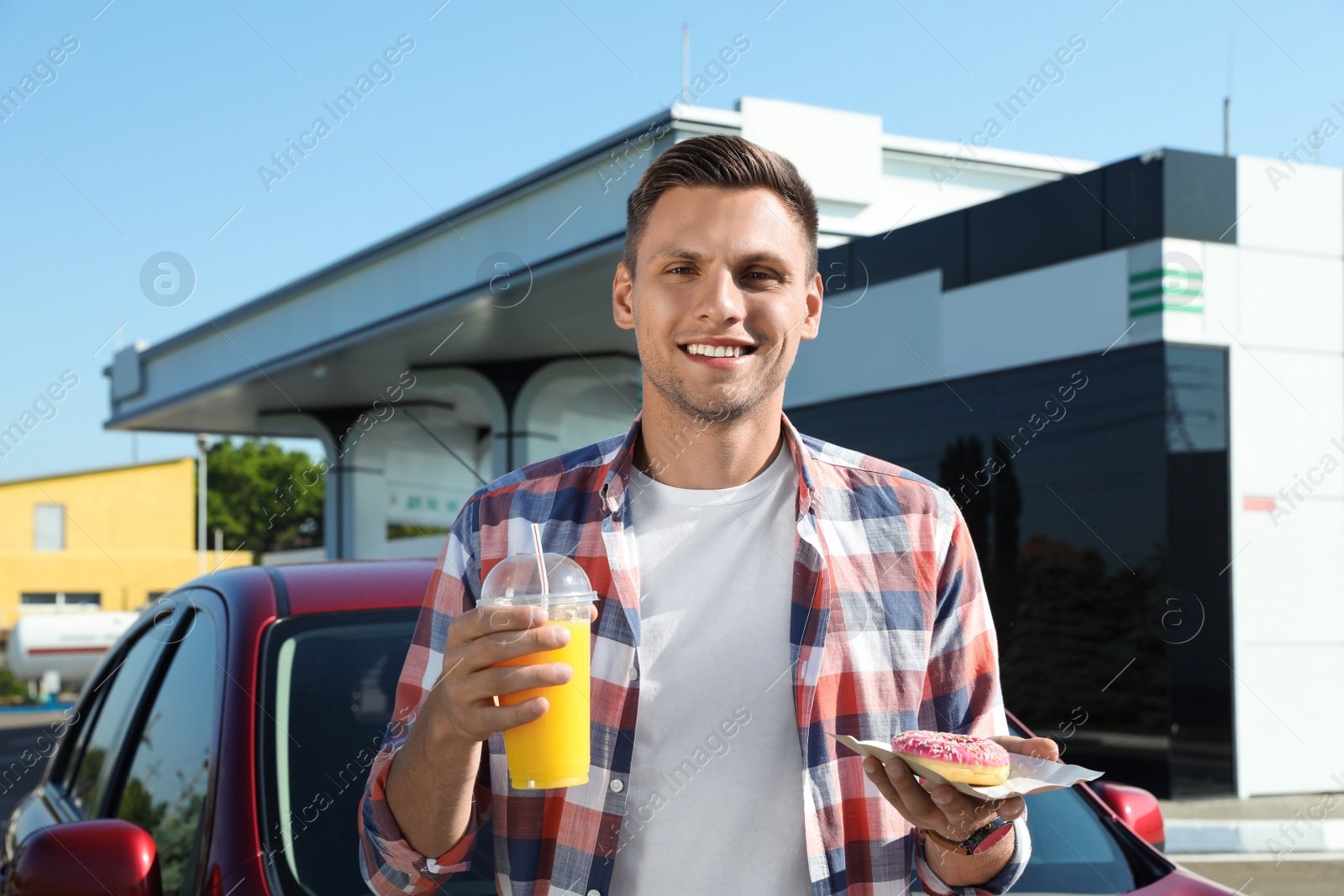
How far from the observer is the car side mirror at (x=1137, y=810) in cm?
282

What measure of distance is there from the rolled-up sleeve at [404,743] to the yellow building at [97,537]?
3923 centimetres

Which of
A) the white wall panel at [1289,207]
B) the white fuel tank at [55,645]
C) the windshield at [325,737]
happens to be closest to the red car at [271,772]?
the windshield at [325,737]

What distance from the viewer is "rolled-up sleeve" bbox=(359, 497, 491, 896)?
165cm

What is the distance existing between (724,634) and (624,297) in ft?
2.04

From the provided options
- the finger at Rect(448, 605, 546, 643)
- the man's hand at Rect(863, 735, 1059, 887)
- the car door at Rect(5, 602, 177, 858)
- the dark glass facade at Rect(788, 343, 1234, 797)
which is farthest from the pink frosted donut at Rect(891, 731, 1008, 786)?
the dark glass facade at Rect(788, 343, 1234, 797)

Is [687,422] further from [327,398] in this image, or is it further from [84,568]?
[84,568]

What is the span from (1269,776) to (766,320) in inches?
413

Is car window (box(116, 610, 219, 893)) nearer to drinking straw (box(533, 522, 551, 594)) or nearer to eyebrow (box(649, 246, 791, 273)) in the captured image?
drinking straw (box(533, 522, 551, 594))

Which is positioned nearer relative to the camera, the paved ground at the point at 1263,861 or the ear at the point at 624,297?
the ear at the point at 624,297

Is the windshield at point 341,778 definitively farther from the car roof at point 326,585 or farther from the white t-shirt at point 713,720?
the white t-shirt at point 713,720

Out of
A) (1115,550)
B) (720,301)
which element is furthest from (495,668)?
(1115,550)

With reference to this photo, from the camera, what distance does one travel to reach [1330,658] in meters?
10.7

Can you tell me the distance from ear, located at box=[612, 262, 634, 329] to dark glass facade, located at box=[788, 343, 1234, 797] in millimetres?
9515

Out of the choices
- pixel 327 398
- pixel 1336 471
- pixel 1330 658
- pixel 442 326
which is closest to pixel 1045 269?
pixel 1336 471
